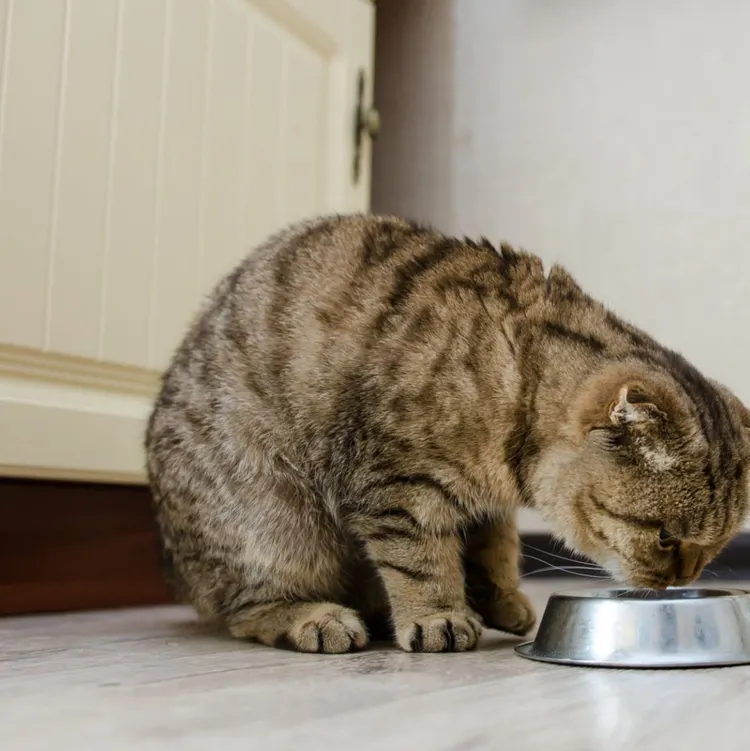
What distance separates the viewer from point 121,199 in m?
1.77

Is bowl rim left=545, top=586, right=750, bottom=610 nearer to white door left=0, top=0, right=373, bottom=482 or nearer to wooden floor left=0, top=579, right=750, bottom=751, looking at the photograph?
wooden floor left=0, top=579, right=750, bottom=751

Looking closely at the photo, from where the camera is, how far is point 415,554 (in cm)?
127

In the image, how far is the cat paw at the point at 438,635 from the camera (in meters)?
1.23

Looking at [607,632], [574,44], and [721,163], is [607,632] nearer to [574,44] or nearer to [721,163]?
[721,163]

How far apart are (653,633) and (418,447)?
37 cm

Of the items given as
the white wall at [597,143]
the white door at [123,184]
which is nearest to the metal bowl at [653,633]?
the white door at [123,184]

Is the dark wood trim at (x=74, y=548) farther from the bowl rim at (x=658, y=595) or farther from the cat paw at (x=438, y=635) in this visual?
the bowl rim at (x=658, y=595)

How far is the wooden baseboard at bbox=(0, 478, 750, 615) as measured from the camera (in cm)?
170

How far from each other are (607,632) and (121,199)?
1.17m

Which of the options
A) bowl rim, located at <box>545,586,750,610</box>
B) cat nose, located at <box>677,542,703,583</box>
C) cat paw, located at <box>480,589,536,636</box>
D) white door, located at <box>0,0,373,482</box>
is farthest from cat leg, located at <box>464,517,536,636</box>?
white door, located at <box>0,0,373,482</box>

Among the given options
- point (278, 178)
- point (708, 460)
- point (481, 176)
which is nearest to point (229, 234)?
point (278, 178)

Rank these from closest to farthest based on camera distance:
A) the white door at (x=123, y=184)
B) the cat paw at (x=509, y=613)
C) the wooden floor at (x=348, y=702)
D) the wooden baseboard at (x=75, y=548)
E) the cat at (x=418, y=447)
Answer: the wooden floor at (x=348, y=702)
the cat at (x=418, y=447)
the cat paw at (x=509, y=613)
the white door at (x=123, y=184)
the wooden baseboard at (x=75, y=548)

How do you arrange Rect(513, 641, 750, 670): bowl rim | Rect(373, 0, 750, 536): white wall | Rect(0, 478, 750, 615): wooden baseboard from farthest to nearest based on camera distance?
1. Rect(373, 0, 750, 536): white wall
2. Rect(0, 478, 750, 615): wooden baseboard
3. Rect(513, 641, 750, 670): bowl rim

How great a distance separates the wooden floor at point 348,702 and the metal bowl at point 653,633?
0.02 metres
